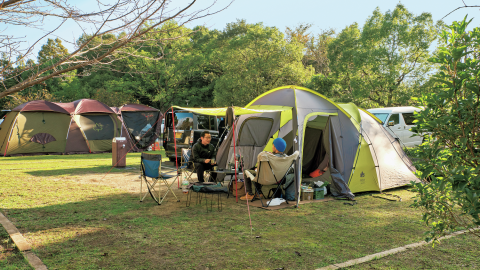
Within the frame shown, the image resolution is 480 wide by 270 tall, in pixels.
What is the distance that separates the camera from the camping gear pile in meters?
14.8

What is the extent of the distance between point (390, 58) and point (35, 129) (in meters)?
17.1

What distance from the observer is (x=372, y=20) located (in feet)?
64.2

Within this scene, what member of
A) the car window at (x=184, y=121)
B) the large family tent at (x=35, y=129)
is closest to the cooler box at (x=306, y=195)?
the car window at (x=184, y=121)

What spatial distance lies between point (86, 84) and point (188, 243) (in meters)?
34.8

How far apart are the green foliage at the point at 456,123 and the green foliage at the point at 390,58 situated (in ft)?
54.7

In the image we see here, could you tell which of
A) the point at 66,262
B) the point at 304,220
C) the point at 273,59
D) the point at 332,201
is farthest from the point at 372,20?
the point at 66,262

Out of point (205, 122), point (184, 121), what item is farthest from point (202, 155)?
point (205, 122)

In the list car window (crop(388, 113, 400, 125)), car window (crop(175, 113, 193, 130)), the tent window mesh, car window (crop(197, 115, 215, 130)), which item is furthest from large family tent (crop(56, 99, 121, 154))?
car window (crop(388, 113, 400, 125))

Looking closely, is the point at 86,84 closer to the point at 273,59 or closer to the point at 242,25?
the point at 242,25

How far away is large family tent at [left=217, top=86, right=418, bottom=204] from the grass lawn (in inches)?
18.4

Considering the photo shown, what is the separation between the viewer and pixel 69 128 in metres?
15.5

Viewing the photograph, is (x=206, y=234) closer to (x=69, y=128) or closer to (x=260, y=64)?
(x=69, y=128)

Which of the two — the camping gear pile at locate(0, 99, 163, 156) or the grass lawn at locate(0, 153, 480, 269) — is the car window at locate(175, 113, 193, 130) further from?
the grass lawn at locate(0, 153, 480, 269)

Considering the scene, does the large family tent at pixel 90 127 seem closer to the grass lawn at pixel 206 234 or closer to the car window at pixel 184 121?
the car window at pixel 184 121
